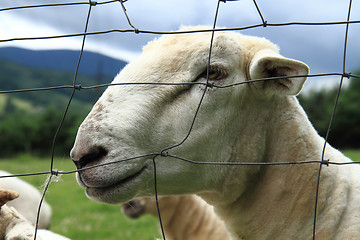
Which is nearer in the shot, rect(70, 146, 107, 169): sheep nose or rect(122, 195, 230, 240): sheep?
rect(70, 146, 107, 169): sheep nose

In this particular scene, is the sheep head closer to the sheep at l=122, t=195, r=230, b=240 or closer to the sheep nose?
the sheep nose

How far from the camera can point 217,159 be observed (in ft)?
9.12

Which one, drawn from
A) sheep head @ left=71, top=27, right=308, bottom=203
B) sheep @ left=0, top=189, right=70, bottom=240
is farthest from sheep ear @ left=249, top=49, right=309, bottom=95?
sheep @ left=0, top=189, right=70, bottom=240

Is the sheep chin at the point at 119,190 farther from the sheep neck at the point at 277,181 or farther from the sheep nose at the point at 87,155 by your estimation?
the sheep neck at the point at 277,181

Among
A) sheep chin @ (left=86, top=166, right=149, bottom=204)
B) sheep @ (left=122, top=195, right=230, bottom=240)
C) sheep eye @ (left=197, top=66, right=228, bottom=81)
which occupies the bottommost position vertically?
sheep @ (left=122, top=195, right=230, bottom=240)

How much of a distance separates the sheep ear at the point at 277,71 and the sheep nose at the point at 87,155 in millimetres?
963

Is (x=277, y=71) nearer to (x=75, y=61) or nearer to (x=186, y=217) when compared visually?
(x=75, y=61)

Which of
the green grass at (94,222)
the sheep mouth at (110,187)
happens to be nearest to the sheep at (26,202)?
the sheep mouth at (110,187)

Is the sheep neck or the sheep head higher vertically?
the sheep head

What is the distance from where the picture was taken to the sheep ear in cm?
259

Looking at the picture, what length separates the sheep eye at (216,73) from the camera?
2.76 metres

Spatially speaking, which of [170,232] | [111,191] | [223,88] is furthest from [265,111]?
[170,232]

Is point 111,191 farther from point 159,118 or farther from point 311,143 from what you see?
point 311,143

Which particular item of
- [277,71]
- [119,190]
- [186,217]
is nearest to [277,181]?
[277,71]
